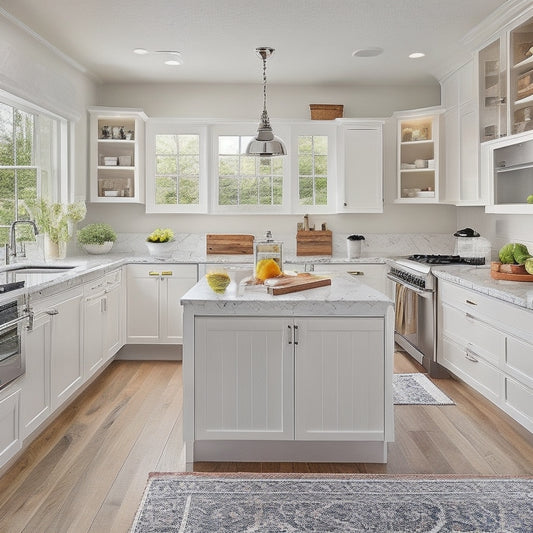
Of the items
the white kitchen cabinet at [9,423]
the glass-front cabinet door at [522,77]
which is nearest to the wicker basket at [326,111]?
the glass-front cabinet door at [522,77]

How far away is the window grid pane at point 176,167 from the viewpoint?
571cm

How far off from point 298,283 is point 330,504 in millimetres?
1164

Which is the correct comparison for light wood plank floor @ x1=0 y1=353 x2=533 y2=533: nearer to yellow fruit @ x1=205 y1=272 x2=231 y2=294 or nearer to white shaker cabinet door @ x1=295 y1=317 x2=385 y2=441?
white shaker cabinet door @ x1=295 y1=317 x2=385 y2=441

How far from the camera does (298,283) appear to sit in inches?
124

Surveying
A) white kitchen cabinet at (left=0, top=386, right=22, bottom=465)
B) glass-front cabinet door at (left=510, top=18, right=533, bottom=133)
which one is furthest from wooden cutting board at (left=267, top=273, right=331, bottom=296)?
glass-front cabinet door at (left=510, top=18, right=533, bottom=133)

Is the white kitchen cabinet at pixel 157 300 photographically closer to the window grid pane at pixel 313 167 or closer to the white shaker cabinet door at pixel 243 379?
the window grid pane at pixel 313 167

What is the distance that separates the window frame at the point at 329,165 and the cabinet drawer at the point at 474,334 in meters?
1.92

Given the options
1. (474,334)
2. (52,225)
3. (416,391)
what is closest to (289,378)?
(474,334)

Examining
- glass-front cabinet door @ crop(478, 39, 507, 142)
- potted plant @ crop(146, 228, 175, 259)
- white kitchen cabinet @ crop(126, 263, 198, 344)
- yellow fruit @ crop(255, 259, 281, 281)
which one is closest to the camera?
yellow fruit @ crop(255, 259, 281, 281)

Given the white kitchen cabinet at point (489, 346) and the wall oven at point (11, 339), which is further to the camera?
the white kitchen cabinet at point (489, 346)

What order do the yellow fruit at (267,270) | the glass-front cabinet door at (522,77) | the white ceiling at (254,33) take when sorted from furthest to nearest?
1. the white ceiling at (254,33)
2. the glass-front cabinet door at (522,77)
3. the yellow fruit at (267,270)

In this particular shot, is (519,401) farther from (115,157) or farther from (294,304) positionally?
(115,157)

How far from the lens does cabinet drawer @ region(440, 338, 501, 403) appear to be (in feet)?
11.4

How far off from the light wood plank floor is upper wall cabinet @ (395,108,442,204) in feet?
7.17
